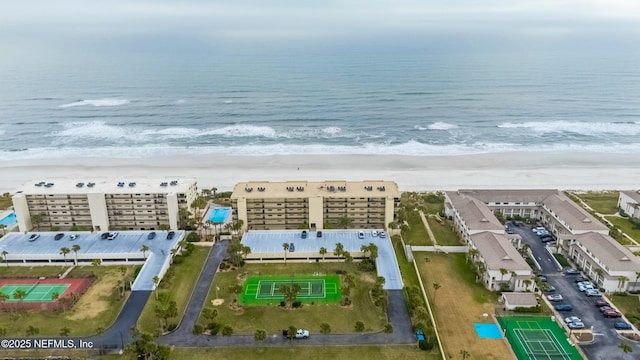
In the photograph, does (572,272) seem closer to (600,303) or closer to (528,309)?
(600,303)

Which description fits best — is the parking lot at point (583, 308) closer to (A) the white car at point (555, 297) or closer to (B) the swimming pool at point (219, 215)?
(A) the white car at point (555, 297)

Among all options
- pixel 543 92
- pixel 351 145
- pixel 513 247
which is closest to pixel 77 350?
pixel 513 247

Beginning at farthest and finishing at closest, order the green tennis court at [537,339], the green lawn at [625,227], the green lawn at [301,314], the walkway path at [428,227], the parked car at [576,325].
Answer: the walkway path at [428,227] < the green lawn at [625,227] < the green lawn at [301,314] < the parked car at [576,325] < the green tennis court at [537,339]

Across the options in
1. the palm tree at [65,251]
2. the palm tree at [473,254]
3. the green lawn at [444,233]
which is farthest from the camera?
the green lawn at [444,233]

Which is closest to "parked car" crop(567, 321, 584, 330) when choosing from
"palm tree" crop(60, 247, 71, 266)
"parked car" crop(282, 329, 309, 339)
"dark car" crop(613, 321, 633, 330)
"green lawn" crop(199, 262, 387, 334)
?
"dark car" crop(613, 321, 633, 330)

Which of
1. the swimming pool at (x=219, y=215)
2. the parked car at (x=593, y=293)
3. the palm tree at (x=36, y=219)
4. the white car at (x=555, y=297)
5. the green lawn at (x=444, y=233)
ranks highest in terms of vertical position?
the palm tree at (x=36, y=219)

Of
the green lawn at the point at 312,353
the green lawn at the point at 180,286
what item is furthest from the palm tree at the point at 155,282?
the green lawn at the point at 312,353

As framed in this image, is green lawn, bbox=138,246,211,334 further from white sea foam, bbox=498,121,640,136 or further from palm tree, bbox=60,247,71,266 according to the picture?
white sea foam, bbox=498,121,640,136
